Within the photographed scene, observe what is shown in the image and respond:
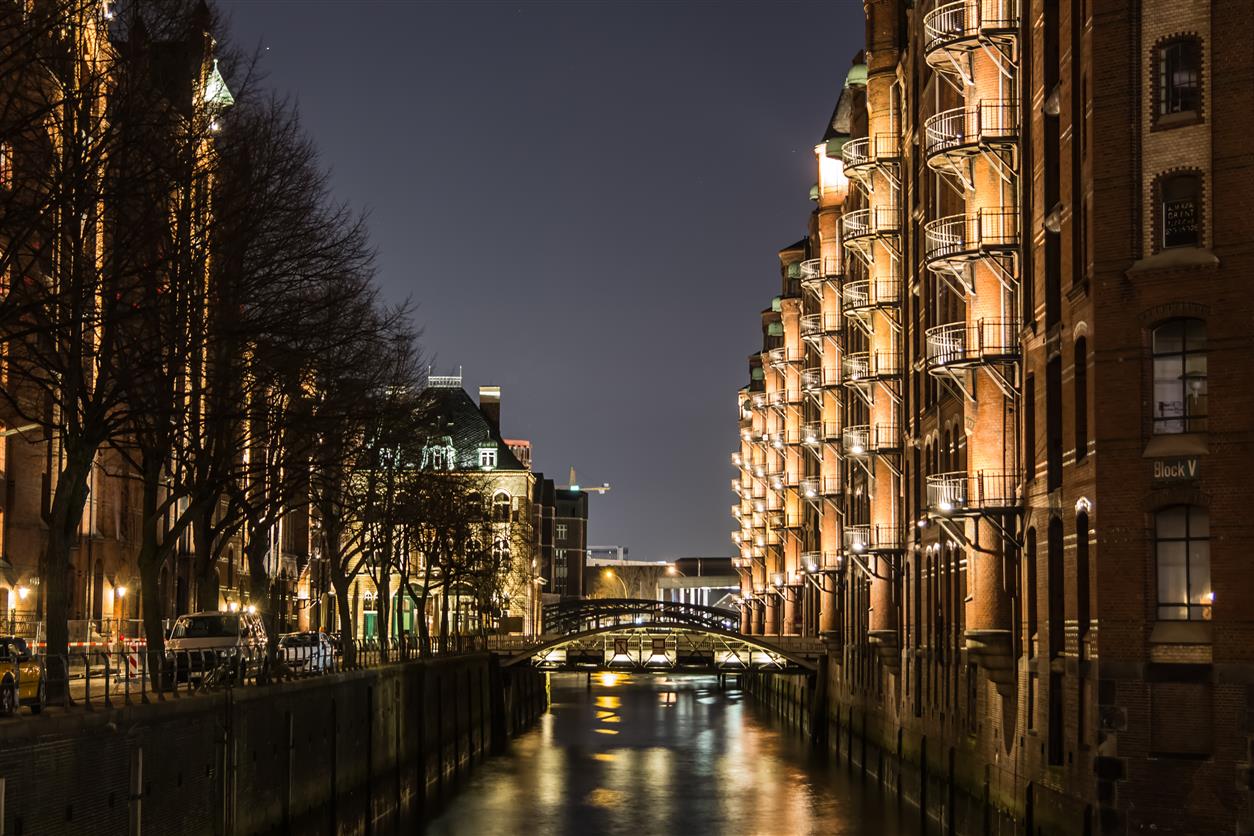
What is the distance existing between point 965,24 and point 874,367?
22.1 metres

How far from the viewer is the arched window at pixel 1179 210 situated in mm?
35156

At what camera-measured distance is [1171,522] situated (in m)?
34.9

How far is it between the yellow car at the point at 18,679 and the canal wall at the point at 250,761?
2.42 feet

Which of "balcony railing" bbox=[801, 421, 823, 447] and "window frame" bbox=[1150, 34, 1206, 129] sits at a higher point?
"window frame" bbox=[1150, 34, 1206, 129]

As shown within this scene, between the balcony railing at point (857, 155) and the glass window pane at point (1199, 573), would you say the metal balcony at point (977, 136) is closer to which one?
the glass window pane at point (1199, 573)

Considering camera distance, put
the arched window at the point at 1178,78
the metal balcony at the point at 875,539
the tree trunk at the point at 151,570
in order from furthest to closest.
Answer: the metal balcony at the point at 875,539
the tree trunk at the point at 151,570
the arched window at the point at 1178,78

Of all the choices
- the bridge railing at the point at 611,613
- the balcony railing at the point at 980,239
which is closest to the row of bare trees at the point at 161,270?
the balcony railing at the point at 980,239

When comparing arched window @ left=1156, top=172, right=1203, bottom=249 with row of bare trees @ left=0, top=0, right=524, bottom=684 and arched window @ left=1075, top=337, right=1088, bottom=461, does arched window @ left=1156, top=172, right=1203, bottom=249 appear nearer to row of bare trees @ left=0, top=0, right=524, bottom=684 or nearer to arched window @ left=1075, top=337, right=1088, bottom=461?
arched window @ left=1075, top=337, right=1088, bottom=461

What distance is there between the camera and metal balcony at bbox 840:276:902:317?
2692 inches

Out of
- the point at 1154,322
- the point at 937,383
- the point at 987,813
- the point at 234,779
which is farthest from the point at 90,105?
the point at 937,383

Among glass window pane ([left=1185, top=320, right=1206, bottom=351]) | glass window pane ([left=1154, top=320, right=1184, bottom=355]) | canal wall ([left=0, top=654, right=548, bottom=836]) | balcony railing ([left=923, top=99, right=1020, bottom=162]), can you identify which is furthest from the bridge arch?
glass window pane ([left=1185, top=320, right=1206, bottom=351])

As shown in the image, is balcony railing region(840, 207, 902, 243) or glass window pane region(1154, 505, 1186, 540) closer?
glass window pane region(1154, 505, 1186, 540)

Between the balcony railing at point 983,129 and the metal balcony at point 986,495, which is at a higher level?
the balcony railing at point 983,129

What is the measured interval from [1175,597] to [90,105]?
22.3m
